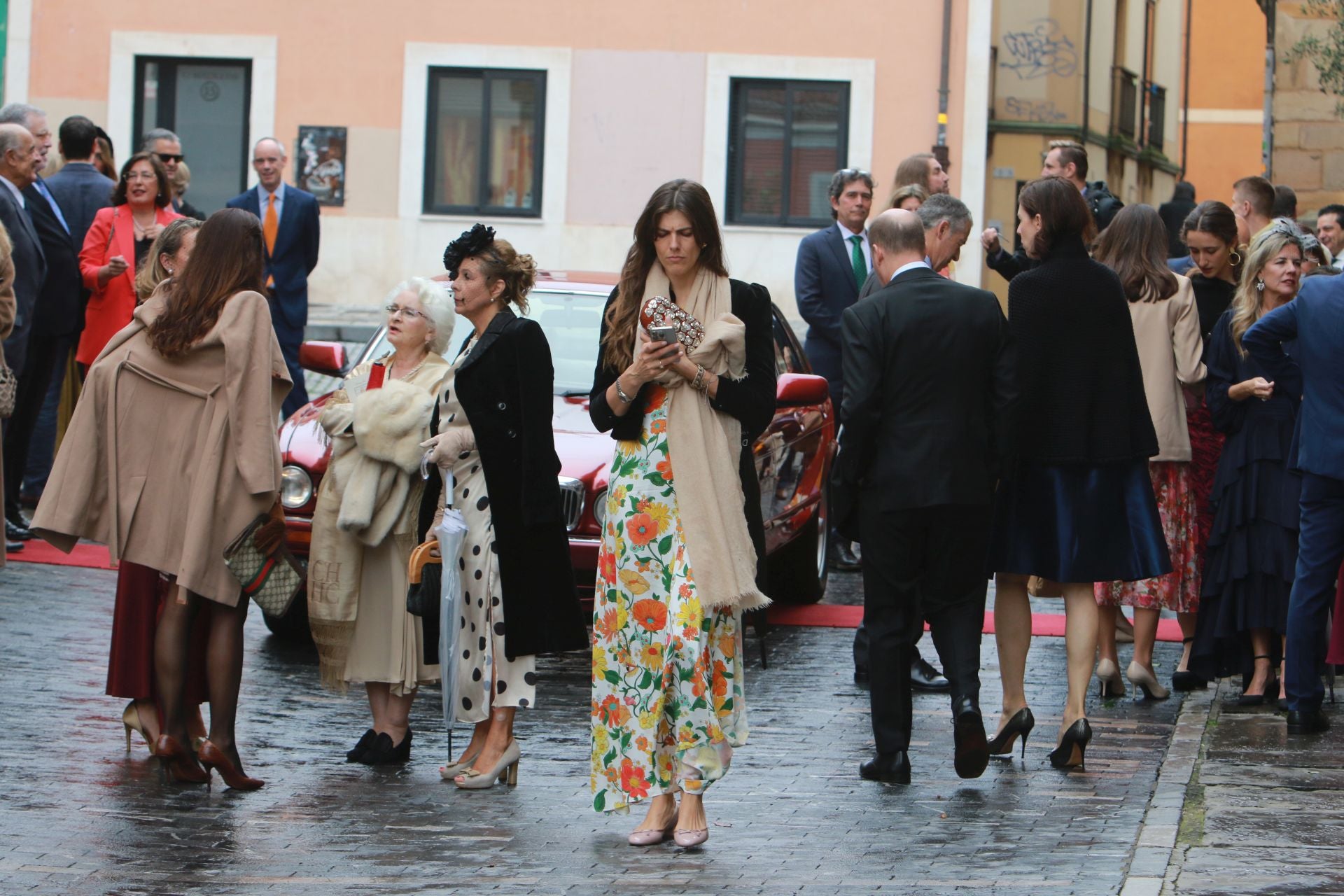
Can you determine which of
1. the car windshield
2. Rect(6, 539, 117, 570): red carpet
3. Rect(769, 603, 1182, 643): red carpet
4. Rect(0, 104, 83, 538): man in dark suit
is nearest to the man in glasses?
Rect(0, 104, 83, 538): man in dark suit

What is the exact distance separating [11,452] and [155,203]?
1667mm

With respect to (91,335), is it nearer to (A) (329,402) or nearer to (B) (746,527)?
(A) (329,402)

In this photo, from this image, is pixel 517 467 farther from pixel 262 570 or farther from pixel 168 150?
pixel 168 150

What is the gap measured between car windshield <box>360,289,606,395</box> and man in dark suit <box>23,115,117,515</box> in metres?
3.03

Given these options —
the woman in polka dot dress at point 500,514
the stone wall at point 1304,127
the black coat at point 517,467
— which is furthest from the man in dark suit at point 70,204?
the stone wall at point 1304,127

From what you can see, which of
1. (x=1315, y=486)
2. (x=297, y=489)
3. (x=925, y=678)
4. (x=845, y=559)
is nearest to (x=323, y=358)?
(x=297, y=489)

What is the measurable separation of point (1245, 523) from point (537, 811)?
366 cm

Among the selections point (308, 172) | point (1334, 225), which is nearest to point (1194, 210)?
point (1334, 225)

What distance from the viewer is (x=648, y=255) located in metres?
6.46

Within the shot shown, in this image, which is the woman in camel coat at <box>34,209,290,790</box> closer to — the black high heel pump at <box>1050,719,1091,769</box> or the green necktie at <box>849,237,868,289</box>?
the black high heel pump at <box>1050,719,1091,769</box>

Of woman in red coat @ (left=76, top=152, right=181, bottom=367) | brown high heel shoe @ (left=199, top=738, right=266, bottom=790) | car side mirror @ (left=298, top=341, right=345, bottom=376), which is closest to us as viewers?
brown high heel shoe @ (left=199, top=738, right=266, bottom=790)

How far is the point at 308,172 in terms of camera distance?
24.6 m

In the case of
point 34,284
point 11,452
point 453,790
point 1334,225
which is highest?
point 1334,225

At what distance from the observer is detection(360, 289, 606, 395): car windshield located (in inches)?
394
